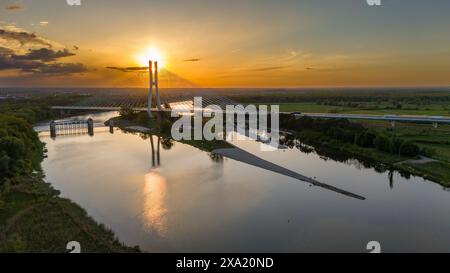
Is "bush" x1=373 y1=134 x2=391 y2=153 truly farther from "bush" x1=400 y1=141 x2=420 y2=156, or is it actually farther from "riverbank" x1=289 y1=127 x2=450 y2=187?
"bush" x1=400 y1=141 x2=420 y2=156

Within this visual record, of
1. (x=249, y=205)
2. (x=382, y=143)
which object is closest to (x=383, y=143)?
(x=382, y=143)

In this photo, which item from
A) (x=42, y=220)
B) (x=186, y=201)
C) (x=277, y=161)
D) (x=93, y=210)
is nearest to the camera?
(x=42, y=220)

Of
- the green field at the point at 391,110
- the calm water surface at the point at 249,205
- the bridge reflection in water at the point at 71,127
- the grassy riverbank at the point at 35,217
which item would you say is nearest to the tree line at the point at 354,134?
the calm water surface at the point at 249,205

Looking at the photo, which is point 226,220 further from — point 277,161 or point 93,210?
point 277,161

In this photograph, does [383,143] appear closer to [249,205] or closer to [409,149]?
[409,149]

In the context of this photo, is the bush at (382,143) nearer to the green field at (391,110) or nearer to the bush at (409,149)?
the bush at (409,149)

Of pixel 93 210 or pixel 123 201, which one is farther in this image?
pixel 123 201
